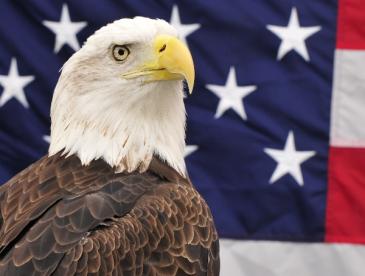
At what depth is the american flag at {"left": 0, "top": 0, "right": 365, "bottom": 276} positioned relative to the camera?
15.1ft

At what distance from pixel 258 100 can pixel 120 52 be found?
154cm

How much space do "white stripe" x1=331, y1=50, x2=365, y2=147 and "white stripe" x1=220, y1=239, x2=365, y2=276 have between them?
15.6 inches

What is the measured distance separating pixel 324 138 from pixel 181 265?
1.71 metres

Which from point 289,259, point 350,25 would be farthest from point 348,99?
point 289,259

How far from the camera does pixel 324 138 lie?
15.1ft

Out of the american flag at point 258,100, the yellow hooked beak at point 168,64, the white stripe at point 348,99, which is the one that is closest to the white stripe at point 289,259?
the american flag at point 258,100

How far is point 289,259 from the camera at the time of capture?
Answer: 4.64 metres

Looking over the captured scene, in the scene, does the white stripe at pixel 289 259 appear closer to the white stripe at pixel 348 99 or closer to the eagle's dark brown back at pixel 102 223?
the white stripe at pixel 348 99

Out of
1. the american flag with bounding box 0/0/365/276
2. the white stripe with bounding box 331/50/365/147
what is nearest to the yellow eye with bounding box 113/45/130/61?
the american flag with bounding box 0/0/365/276

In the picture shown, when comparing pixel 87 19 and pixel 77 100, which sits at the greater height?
pixel 77 100

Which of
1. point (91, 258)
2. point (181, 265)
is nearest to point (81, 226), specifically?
point (91, 258)

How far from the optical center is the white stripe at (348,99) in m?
4.59

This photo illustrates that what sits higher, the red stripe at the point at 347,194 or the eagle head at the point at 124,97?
the eagle head at the point at 124,97

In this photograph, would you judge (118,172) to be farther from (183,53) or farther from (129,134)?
(183,53)
